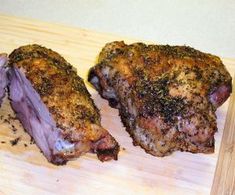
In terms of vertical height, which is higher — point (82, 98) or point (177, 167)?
point (82, 98)

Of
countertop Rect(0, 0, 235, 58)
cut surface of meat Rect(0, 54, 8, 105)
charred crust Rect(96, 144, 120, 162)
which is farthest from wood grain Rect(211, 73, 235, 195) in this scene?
cut surface of meat Rect(0, 54, 8, 105)

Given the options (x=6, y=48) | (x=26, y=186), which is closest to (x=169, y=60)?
(x=26, y=186)

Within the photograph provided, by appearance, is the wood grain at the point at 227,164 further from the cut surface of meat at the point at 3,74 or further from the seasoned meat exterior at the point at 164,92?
the cut surface of meat at the point at 3,74

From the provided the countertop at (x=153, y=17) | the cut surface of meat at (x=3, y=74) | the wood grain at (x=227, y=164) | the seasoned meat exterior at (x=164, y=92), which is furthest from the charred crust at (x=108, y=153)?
→ the countertop at (x=153, y=17)

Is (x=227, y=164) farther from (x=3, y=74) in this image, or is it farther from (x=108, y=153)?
(x=3, y=74)

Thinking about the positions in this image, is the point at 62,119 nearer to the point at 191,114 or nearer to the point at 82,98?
the point at 82,98

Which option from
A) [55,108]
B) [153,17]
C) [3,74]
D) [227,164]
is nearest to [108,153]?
[55,108]
